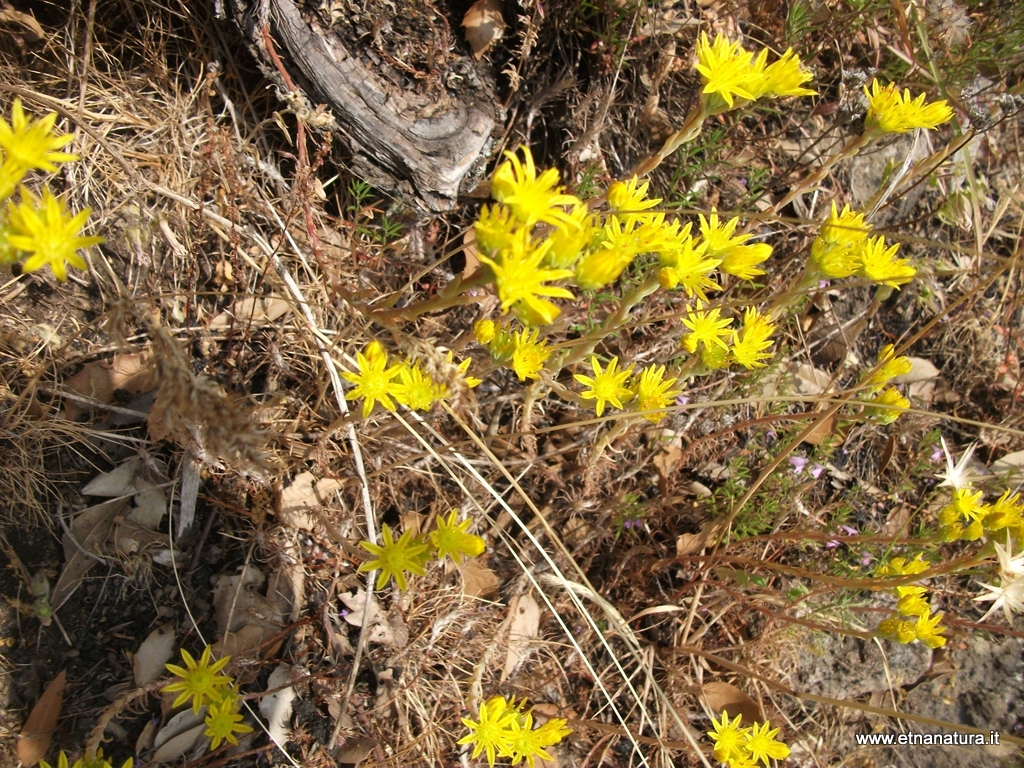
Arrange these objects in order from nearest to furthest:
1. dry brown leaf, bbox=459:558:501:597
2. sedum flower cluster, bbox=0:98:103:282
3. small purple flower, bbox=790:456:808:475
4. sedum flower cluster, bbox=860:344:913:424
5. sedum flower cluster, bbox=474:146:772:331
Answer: sedum flower cluster, bbox=0:98:103:282 → sedum flower cluster, bbox=474:146:772:331 → sedum flower cluster, bbox=860:344:913:424 → dry brown leaf, bbox=459:558:501:597 → small purple flower, bbox=790:456:808:475

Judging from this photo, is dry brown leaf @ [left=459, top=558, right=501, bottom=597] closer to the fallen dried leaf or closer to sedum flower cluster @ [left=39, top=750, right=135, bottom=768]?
the fallen dried leaf

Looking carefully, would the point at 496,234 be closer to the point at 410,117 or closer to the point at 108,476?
the point at 410,117

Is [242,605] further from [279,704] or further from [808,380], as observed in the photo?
[808,380]

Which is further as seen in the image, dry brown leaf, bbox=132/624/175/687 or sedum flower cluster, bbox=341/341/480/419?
dry brown leaf, bbox=132/624/175/687

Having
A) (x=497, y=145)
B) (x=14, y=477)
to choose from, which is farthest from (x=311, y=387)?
(x=497, y=145)

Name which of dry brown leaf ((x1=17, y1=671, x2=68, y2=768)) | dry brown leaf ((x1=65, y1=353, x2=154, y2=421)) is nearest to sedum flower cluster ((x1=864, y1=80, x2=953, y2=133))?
dry brown leaf ((x1=65, y1=353, x2=154, y2=421))

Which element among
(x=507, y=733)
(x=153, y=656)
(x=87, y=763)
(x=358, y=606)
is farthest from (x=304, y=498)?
(x=507, y=733)

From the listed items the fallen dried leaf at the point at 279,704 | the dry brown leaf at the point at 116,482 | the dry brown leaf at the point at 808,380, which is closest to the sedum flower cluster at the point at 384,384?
the dry brown leaf at the point at 116,482
